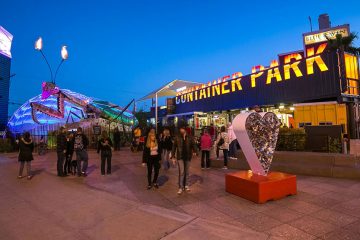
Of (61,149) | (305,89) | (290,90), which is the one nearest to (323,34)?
(290,90)

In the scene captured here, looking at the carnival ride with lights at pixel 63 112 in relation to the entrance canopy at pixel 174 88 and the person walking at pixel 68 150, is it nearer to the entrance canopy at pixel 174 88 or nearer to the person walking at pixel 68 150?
the entrance canopy at pixel 174 88

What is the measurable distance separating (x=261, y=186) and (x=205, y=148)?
475cm

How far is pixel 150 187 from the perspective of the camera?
24.2 ft

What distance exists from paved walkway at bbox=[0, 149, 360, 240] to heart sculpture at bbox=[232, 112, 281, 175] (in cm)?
105

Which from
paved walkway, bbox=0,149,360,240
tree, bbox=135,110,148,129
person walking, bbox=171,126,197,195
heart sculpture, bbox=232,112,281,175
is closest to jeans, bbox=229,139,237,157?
paved walkway, bbox=0,149,360,240

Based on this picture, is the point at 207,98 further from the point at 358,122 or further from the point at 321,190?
the point at 321,190

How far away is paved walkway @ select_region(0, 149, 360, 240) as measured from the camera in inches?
168

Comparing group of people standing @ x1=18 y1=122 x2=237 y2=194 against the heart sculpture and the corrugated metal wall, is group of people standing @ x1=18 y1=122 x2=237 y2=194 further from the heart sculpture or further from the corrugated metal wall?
the corrugated metal wall

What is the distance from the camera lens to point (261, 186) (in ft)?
18.8

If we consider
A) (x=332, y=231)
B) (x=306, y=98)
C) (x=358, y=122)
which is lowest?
(x=332, y=231)

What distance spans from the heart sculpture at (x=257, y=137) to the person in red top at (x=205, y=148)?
3.54 meters

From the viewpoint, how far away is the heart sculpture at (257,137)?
645 cm

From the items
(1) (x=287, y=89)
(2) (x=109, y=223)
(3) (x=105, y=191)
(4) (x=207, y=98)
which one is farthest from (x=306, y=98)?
(2) (x=109, y=223)

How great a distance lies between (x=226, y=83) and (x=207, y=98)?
2.94 metres
